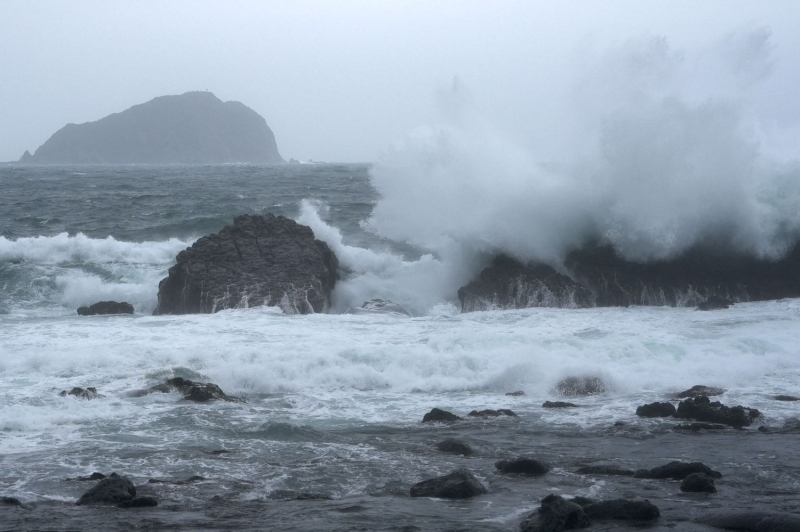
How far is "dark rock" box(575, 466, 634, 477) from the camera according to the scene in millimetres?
9023

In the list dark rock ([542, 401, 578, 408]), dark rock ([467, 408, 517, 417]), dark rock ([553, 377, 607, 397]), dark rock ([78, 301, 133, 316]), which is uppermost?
dark rock ([78, 301, 133, 316])

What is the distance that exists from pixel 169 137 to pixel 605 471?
168m

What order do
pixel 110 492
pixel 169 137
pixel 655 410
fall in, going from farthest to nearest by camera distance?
pixel 169 137 → pixel 655 410 → pixel 110 492

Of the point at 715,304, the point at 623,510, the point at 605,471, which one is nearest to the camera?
the point at 623,510

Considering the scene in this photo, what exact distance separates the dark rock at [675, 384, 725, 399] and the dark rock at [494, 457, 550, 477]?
4755mm

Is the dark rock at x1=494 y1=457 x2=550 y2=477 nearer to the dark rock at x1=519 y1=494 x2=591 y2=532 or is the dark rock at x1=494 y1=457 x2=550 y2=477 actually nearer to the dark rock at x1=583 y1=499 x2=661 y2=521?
the dark rock at x1=583 y1=499 x2=661 y2=521

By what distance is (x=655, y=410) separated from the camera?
39.1 ft

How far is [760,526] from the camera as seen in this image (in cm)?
697

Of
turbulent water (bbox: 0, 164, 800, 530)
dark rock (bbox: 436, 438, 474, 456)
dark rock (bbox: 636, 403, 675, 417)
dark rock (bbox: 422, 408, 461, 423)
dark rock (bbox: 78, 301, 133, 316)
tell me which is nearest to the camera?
turbulent water (bbox: 0, 164, 800, 530)

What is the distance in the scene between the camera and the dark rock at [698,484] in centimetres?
830

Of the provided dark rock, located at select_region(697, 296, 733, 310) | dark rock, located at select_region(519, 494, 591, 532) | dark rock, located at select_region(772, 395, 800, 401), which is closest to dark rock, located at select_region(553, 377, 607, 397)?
dark rock, located at select_region(772, 395, 800, 401)

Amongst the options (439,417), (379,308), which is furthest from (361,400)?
(379,308)

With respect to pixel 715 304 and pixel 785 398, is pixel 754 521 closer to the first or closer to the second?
pixel 785 398

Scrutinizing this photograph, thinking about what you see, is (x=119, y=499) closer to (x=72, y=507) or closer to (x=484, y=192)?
(x=72, y=507)
